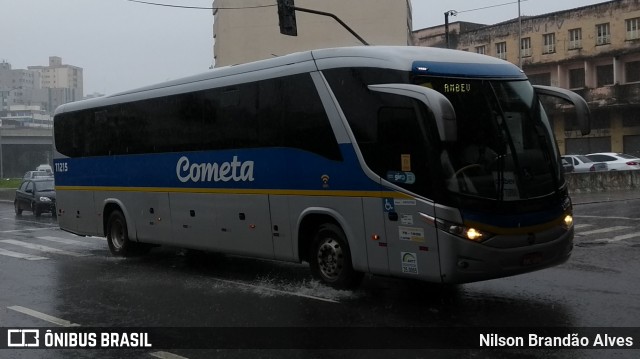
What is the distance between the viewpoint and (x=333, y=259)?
952 centimetres

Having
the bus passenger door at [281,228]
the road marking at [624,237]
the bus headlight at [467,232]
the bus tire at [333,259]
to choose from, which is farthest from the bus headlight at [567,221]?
the road marking at [624,237]

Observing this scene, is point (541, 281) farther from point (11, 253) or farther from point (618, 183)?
point (618, 183)

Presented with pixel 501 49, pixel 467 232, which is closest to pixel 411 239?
pixel 467 232

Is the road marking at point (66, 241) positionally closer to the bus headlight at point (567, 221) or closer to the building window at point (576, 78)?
the bus headlight at point (567, 221)

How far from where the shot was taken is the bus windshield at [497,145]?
7883 mm

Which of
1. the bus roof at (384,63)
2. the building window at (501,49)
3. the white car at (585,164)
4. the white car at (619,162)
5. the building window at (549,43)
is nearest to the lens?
the bus roof at (384,63)

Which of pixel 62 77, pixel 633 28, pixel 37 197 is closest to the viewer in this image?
pixel 37 197

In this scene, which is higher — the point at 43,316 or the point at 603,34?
the point at 603,34

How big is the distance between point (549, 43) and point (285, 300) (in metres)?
54.1

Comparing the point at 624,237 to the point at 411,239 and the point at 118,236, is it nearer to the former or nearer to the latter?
the point at 411,239

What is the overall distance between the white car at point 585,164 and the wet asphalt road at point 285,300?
24371 millimetres

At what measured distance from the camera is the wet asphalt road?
24.3ft

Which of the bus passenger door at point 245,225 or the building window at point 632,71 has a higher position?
the building window at point 632,71

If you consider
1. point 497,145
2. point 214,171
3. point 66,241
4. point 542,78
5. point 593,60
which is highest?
point 593,60
